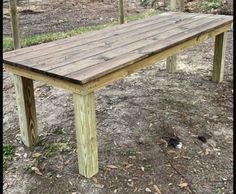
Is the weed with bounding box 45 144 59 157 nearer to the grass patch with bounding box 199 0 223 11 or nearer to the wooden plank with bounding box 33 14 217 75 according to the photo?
the wooden plank with bounding box 33 14 217 75

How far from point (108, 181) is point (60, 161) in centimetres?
43

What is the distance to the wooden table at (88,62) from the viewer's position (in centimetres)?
214

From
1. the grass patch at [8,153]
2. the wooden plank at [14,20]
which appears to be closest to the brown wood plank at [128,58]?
the grass patch at [8,153]

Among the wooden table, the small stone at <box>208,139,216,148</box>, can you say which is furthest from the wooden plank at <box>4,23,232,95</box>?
the small stone at <box>208,139,216,148</box>

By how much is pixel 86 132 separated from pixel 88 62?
1.52 ft

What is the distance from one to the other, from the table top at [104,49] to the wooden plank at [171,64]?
64cm

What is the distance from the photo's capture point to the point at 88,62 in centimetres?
234

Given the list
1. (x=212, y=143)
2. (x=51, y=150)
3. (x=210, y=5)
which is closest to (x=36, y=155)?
(x=51, y=150)

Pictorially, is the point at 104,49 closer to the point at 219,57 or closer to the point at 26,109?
the point at 26,109

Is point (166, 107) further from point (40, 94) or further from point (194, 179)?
point (40, 94)

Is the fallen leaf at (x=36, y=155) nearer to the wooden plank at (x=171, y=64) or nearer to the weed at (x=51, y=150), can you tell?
the weed at (x=51, y=150)

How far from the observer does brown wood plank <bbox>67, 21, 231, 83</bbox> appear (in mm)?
2067

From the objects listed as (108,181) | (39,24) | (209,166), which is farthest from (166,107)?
(39,24)

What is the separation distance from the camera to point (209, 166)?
101 inches
